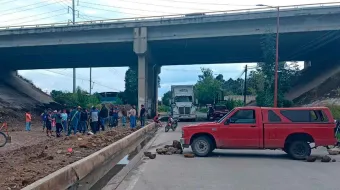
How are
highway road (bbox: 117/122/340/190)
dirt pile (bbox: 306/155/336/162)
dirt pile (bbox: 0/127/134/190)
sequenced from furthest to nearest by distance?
dirt pile (bbox: 306/155/336/162)
highway road (bbox: 117/122/340/190)
dirt pile (bbox: 0/127/134/190)

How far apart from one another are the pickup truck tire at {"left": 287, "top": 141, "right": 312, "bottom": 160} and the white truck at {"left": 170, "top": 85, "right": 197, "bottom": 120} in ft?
103

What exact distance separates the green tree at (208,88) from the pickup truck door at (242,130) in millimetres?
81301

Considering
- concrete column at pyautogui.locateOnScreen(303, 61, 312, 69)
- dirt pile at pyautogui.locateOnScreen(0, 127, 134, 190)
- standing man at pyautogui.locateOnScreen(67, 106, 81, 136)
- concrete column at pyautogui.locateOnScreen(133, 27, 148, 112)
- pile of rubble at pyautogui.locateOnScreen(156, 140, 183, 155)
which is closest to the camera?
dirt pile at pyautogui.locateOnScreen(0, 127, 134, 190)

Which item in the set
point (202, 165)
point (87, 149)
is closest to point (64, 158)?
point (87, 149)

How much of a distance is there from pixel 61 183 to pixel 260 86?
140 feet

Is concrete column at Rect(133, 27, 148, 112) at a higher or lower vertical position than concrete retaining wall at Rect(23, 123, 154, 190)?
higher

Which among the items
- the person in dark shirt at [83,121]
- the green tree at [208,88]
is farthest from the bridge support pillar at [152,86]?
the green tree at [208,88]

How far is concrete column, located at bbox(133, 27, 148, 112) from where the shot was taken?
44938mm

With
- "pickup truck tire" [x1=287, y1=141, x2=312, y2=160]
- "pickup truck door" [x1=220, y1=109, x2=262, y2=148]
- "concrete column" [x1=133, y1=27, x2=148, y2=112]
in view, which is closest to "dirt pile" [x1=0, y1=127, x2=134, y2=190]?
"pickup truck door" [x1=220, y1=109, x2=262, y2=148]

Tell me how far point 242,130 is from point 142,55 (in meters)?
32.7

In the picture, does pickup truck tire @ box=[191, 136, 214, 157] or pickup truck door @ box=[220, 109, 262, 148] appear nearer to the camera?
pickup truck door @ box=[220, 109, 262, 148]

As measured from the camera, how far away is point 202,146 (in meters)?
14.6

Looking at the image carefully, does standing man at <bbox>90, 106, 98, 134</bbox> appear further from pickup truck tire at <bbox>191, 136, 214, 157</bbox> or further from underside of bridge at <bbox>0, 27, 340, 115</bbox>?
underside of bridge at <bbox>0, 27, 340, 115</bbox>

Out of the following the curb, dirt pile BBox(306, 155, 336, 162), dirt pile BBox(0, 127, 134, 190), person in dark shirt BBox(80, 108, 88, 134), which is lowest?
the curb
